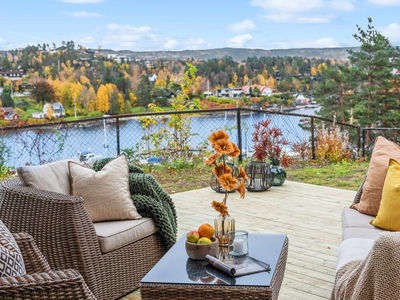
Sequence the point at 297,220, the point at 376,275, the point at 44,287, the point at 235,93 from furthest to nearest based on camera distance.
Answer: the point at 235,93
the point at 297,220
the point at 376,275
the point at 44,287

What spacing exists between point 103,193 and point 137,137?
13.0 ft

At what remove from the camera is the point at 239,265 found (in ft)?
6.45

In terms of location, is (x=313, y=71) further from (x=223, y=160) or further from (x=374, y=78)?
(x=223, y=160)

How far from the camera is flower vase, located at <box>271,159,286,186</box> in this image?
17.6 feet

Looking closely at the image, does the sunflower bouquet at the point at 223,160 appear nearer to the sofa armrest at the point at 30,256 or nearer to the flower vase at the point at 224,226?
the flower vase at the point at 224,226

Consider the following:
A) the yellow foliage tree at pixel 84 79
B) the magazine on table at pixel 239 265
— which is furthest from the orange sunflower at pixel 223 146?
the yellow foliage tree at pixel 84 79

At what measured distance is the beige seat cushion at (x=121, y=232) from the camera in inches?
97.7

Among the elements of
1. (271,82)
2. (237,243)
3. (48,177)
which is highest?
(271,82)

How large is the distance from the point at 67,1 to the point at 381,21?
14189 millimetres

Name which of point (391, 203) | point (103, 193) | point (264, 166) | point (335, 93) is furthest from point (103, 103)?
point (335, 93)

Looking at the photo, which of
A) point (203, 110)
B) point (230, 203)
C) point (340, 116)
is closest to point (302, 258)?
point (230, 203)

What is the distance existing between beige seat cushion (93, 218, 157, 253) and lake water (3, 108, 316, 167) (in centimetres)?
354

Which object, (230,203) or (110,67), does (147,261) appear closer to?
(230,203)

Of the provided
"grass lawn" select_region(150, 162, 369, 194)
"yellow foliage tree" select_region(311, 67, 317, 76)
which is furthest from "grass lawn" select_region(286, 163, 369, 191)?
"yellow foliage tree" select_region(311, 67, 317, 76)
